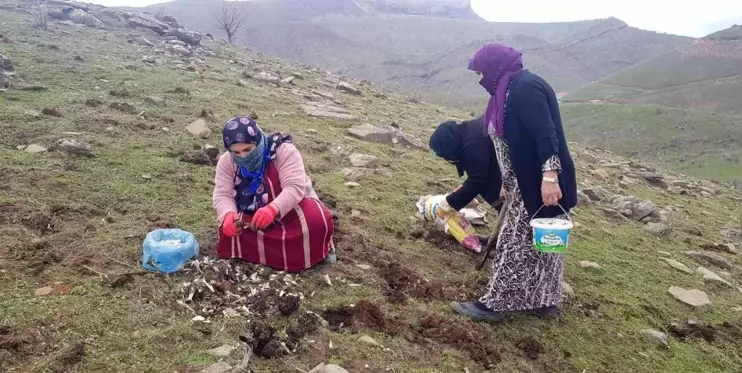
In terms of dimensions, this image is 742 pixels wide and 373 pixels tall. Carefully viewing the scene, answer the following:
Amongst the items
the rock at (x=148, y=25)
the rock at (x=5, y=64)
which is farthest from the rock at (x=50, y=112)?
the rock at (x=148, y=25)

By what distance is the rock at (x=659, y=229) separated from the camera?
249 inches

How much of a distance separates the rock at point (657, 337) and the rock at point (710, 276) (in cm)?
159

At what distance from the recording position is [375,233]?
15.8ft

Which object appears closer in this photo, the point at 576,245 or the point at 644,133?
the point at 576,245

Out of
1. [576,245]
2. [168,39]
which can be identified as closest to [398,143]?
[576,245]

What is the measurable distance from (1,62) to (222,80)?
12.1 feet

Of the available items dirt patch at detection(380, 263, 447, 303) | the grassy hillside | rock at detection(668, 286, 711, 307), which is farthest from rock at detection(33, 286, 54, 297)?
the grassy hillside

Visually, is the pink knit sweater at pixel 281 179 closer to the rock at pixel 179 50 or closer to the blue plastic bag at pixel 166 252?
the blue plastic bag at pixel 166 252

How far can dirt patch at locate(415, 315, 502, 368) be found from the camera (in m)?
3.19

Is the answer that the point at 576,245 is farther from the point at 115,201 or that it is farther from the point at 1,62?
the point at 1,62

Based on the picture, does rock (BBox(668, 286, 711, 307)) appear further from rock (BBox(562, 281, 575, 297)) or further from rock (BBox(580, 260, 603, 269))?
rock (BBox(562, 281, 575, 297))

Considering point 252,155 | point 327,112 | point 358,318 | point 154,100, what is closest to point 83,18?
point 154,100

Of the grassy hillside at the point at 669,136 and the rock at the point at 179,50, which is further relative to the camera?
the grassy hillside at the point at 669,136

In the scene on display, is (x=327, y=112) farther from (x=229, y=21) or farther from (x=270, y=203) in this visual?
(x=229, y=21)
